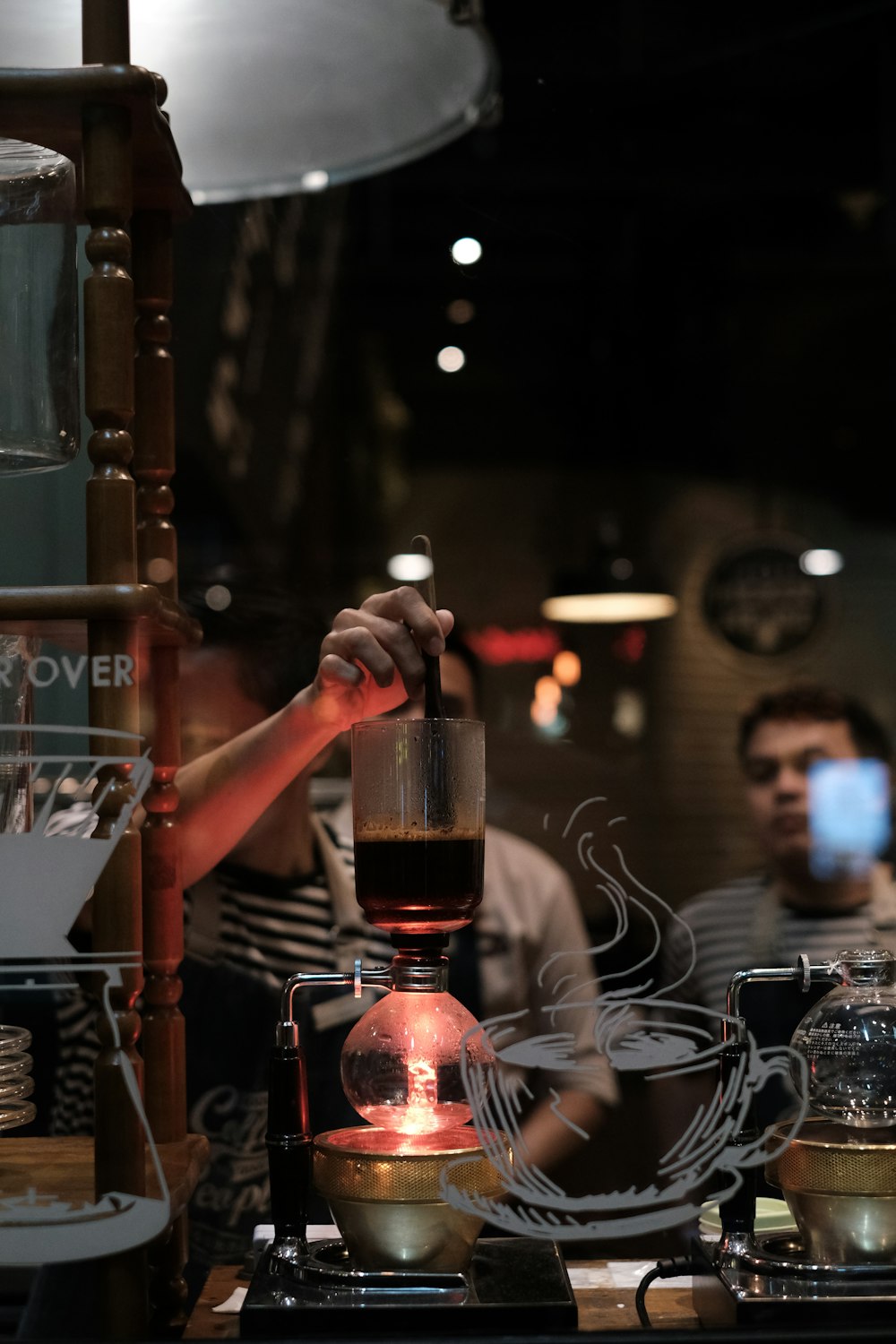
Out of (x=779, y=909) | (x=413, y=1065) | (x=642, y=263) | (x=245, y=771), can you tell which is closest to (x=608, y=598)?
(x=642, y=263)

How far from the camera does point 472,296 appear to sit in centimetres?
181

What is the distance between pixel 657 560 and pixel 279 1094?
7.94 ft

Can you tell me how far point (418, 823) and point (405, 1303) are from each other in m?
0.35

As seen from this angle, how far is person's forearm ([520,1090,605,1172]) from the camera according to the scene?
1.09m

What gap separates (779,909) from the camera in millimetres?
1595

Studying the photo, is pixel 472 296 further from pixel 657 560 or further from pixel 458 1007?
pixel 657 560

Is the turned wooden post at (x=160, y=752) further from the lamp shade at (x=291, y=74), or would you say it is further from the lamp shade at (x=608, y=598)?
the lamp shade at (x=608, y=598)

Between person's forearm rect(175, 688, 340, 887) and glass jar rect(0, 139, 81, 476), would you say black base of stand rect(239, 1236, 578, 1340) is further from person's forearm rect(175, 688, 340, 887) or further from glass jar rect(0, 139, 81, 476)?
glass jar rect(0, 139, 81, 476)

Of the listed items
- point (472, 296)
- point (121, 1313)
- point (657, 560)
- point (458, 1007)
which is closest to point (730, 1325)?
point (458, 1007)

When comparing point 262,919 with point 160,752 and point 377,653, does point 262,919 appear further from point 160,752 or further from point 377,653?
point 377,653

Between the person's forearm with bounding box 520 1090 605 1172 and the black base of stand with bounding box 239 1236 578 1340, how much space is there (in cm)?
9

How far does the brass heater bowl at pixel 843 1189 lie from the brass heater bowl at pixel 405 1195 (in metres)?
0.23

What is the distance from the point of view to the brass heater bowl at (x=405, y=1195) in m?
1.02

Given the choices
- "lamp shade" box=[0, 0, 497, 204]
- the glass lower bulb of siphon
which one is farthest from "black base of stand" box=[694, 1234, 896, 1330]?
"lamp shade" box=[0, 0, 497, 204]
